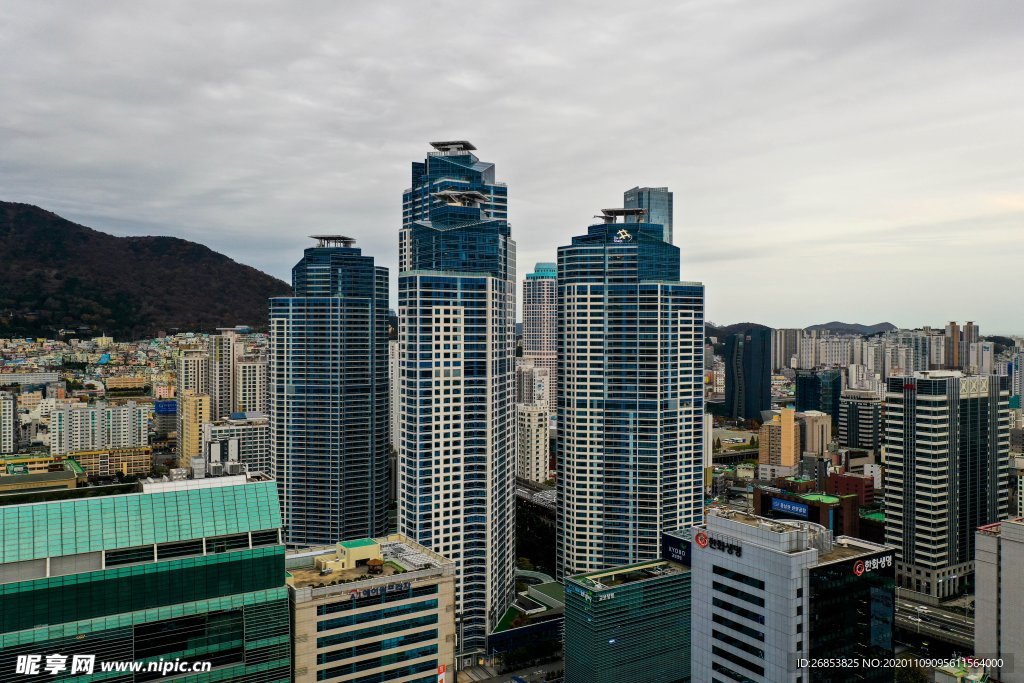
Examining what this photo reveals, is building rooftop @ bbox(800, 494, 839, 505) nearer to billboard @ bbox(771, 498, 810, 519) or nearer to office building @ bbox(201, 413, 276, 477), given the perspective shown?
billboard @ bbox(771, 498, 810, 519)

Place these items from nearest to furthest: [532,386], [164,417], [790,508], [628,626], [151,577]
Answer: [151,577] → [628,626] → [790,508] → [164,417] → [532,386]

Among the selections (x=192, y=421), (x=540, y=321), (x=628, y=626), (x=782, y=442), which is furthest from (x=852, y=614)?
(x=540, y=321)

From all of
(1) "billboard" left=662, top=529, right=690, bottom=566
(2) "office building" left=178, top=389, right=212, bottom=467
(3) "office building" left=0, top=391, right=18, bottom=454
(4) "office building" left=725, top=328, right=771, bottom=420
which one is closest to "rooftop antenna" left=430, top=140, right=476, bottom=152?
(1) "billboard" left=662, top=529, right=690, bottom=566

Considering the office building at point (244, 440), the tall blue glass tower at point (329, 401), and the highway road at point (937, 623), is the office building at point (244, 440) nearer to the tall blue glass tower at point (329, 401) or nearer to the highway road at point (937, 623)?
the tall blue glass tower at point (329, 401)

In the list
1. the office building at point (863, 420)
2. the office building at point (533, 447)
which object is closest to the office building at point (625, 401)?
the office building at point (533, 447)

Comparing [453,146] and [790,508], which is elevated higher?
[453,146]

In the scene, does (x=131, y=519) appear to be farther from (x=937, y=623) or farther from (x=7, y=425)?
(x=7, y=425)
